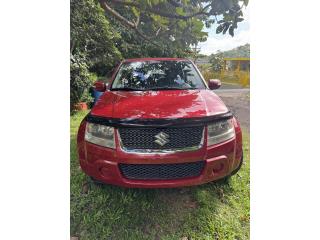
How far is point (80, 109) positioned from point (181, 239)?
1.29 meters

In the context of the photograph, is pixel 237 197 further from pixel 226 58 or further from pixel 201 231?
pixel 226 58

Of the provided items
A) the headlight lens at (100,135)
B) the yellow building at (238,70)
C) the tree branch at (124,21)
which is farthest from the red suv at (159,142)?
the tree branch at (124,21)

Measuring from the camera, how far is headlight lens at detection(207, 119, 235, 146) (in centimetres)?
208

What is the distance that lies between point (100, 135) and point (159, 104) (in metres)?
0.48

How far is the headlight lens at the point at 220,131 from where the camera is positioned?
2.08 metres

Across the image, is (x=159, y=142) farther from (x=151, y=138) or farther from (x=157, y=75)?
(x=157, y=75)

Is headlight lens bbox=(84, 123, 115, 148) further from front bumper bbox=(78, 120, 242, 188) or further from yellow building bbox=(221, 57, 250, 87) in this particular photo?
yellow building bbox=(221, 57, 250, 87)

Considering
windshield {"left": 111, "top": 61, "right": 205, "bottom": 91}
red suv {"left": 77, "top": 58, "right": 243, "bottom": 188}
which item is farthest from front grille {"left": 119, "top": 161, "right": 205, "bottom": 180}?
windshield {"left": 111, "top": 61, "right": 205, "bottom": 91}

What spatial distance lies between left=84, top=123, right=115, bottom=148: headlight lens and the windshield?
45cm

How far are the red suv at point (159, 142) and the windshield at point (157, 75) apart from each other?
0.21 m

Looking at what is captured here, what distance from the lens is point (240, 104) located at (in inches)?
91.8

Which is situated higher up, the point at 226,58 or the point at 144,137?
the point at 226,58

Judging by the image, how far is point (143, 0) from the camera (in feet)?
7.98
